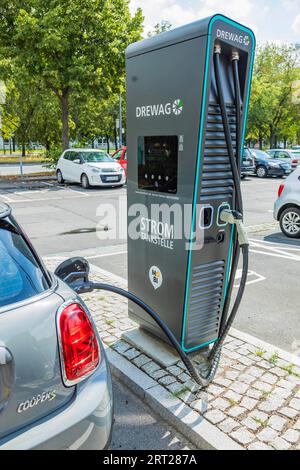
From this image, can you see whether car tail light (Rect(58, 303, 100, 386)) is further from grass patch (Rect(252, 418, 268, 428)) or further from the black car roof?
grass patch (Rect(252, 418, 268, 428))

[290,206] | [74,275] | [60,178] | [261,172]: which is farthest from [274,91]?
[74,275]

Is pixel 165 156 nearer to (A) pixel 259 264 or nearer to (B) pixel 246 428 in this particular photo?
(B) pixel 246 428

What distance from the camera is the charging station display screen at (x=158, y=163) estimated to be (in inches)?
123

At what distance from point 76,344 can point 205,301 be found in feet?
5.41

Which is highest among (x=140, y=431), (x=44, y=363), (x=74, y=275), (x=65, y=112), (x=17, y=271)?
(x=65, y=112)

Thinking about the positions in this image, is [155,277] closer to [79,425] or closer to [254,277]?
[79,425]

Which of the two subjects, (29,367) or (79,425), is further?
(79,425)

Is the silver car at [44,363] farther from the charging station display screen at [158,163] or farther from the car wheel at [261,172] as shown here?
the car wheel at [261,172]

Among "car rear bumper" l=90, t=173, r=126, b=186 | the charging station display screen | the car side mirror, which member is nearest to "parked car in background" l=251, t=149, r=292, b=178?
"car rear bumper" l=90, t=173, r=126, b=186

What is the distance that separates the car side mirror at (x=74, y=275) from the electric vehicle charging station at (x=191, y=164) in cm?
85

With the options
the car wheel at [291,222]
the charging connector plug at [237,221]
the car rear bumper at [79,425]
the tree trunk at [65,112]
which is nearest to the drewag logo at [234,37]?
the charging connector plug at [237,221]

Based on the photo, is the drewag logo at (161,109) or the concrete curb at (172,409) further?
the drewag logo at (161,109)

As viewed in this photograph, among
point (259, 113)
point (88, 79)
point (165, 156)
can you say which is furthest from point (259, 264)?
point (259, 113)

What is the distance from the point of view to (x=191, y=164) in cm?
296
